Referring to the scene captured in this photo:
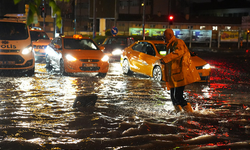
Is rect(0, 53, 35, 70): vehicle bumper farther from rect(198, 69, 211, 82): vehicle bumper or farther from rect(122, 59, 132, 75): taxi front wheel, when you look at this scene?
rect(198, 69, 211, 82): vehicle bumper

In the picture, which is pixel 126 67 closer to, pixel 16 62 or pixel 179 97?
pixel 16 62

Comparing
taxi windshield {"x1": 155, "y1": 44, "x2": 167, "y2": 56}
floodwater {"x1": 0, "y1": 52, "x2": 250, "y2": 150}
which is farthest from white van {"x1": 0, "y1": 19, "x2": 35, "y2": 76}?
taxi windshield {"x1": 155, "y1": 44, "x2": 167, "y2": 56}

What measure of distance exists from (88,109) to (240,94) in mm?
4958

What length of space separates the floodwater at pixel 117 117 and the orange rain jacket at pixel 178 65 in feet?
2.39

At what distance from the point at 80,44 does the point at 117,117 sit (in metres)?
9.05

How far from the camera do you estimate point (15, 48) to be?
13945mm

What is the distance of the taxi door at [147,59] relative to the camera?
1454 cm

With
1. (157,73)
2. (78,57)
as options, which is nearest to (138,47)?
(157,73)

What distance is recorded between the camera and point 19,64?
45.9 feet

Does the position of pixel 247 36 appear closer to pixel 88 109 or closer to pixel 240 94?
pixel 240 94

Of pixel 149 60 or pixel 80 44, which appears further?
pixel 80 44

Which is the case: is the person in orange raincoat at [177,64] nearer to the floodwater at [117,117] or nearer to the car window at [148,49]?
the floodwater at [117,117]

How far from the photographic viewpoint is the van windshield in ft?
46.8

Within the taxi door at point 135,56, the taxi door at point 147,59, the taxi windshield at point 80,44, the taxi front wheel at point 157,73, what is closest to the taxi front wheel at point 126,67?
the taxi door at point 135,56
